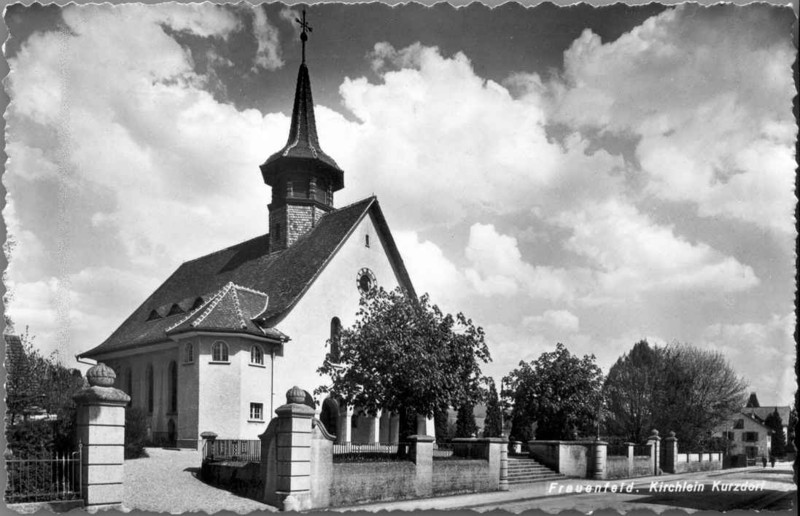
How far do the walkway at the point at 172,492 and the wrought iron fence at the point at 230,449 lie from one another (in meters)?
1.04

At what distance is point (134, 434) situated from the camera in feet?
62.5

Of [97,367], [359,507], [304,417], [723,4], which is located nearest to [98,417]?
[97,367]

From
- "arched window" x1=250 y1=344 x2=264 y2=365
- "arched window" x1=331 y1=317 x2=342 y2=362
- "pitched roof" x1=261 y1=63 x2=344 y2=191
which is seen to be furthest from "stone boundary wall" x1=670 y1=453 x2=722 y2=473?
"pitched roof" x1=261 y1=63 x2=344 y2=191

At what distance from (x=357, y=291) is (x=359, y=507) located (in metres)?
14.5

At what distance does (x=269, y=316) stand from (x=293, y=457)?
12.5 metres

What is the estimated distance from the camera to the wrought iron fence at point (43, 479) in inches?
444

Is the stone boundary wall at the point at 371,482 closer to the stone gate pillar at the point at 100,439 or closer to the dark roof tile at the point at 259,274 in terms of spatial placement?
the stone gate pillar at the point at 100,439

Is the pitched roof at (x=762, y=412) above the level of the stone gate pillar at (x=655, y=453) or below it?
below

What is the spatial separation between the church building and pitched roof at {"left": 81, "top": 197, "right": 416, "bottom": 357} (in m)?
0.07

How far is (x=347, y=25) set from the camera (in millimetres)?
14070

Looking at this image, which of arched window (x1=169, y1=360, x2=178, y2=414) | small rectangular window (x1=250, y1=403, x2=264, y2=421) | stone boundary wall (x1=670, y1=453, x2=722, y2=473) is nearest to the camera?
small rectangular window (x1=250, y1=403, x2=264, y2=421)

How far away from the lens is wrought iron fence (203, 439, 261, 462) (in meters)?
19.3

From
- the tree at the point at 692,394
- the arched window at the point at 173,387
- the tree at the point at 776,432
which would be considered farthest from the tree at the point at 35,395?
the tree at the point at 776,432

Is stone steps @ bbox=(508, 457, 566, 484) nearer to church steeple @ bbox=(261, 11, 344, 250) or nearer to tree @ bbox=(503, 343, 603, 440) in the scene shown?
tree @ bbox=(503, 343, 603, 440)
